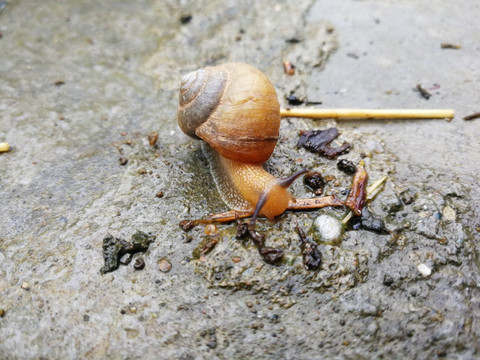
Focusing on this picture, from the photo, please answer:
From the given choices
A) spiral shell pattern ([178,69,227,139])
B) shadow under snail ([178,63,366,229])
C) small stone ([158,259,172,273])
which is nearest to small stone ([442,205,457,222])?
shadow under snail ([178,63,366,229])

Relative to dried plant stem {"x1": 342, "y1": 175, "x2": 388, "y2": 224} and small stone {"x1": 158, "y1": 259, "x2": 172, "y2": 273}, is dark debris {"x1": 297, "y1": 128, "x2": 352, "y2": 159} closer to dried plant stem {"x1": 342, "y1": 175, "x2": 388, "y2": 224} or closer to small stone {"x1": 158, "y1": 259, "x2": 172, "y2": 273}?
dried plant stem {"x1": 342, "y1": 175, "x2": 388, "y2": 224}

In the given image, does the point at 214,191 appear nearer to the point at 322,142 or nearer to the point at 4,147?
the point at 322,142

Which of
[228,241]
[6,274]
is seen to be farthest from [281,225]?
[6,274]

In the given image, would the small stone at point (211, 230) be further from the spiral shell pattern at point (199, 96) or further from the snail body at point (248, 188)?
the spiral shell pattern at point (199, 96)

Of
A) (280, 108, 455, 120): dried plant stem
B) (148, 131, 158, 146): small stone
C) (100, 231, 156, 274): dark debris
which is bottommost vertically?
(100, 231, 156, 274): dark debris

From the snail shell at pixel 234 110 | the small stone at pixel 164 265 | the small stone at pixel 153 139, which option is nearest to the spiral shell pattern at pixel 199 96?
the snail shell at pixel 234 110

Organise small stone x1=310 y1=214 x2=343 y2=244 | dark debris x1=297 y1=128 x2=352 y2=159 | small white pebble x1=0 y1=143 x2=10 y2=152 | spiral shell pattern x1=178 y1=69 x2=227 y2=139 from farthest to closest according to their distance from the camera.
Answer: small white pebble x1=0 y1=143 x2=10 y2=152 < dark debris x1=297 y1=128 x2=352 y2=159 < spiral shell pattern x1=178 y1=69 x2=227 y2=139 < small stone x1=310 y1=214 x2=343 y2=244

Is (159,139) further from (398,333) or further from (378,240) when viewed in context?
(398,333)
